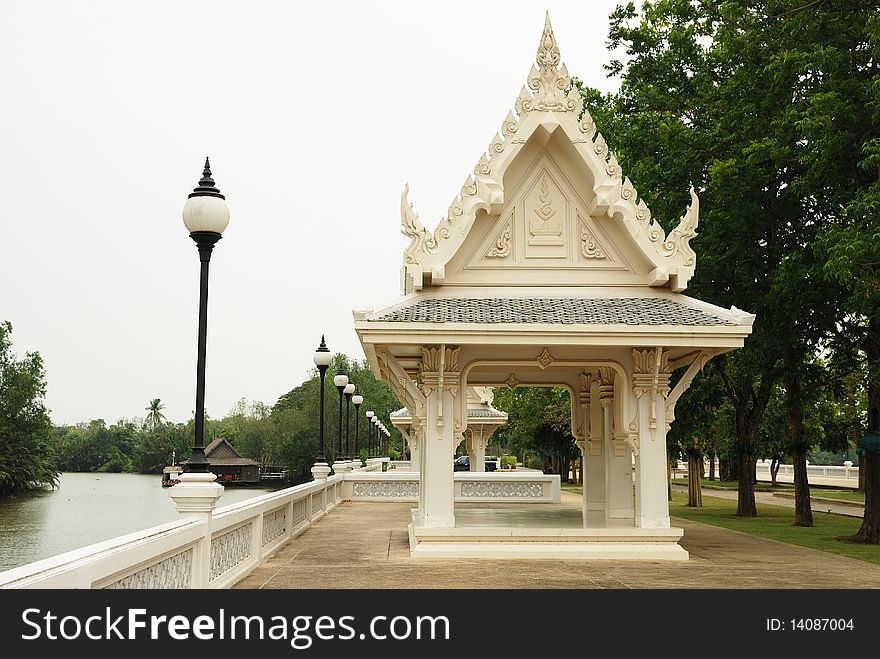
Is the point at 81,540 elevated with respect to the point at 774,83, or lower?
lower

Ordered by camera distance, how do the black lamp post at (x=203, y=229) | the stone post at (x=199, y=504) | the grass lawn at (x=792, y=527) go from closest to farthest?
the stone post at (x=199, y=504)
the black lamp post at (x=203, y=229)
the grass lawn at (x=792, y=527)

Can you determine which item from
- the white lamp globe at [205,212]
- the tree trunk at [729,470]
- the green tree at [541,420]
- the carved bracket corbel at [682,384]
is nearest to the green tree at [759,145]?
the carved bracket corbel at [682,384]

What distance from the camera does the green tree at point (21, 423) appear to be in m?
63.4

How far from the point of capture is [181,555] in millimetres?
7418

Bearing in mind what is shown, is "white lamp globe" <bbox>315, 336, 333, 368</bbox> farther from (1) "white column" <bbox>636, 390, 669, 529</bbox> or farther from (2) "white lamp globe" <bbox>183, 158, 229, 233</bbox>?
(2) "white lamp globe" <bbox>183, 158, 229, 233</bbox>

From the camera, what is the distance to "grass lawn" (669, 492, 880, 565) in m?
15.3

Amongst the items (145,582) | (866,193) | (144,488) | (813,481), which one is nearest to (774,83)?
(866,193)

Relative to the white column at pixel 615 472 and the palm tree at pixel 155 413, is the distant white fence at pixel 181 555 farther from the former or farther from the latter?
the palm tree at pixel 155 413

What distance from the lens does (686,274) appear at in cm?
1278

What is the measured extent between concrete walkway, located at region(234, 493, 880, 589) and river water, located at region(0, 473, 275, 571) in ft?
53.4

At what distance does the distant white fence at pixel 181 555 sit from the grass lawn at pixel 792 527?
9100mm

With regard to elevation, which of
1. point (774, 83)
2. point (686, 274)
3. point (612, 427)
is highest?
point (774, 83)
